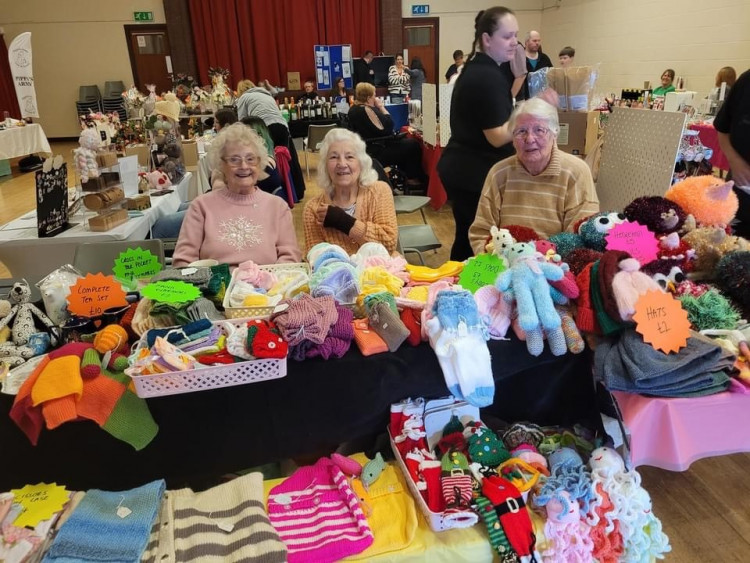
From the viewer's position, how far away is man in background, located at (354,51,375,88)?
10.7m

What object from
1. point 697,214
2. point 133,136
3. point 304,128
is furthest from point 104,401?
point 304,128

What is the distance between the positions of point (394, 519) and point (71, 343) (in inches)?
39.7

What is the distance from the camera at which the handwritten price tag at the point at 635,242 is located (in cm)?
160

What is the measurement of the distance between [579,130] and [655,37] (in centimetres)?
678

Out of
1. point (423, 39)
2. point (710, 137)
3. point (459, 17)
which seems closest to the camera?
point (710, 137)

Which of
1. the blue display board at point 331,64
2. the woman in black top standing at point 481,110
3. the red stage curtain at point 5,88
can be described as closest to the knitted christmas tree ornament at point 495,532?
the woman in black top standing at point 481,110

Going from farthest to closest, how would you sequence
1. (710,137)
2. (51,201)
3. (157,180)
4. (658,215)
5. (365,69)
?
(365,69) < (710,137) < (157,180) < (51,201) < (658,215)

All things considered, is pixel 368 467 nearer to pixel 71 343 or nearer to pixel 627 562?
pixel 627 562

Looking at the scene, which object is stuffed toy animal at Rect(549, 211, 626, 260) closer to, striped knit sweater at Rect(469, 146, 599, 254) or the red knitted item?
striped knit sweater at Rect(469, 146, 599, 254)

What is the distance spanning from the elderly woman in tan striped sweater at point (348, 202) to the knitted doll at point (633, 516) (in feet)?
4.53

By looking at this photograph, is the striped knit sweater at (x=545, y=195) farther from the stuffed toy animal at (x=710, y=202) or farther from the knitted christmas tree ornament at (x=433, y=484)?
the knitted christmas tree ornament at (x=433, y=484)

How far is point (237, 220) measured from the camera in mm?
A: 2332

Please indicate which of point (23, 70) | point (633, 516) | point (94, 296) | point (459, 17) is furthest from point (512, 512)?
point (459, 17)

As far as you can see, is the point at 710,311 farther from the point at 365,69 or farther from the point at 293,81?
the point at 293,81
